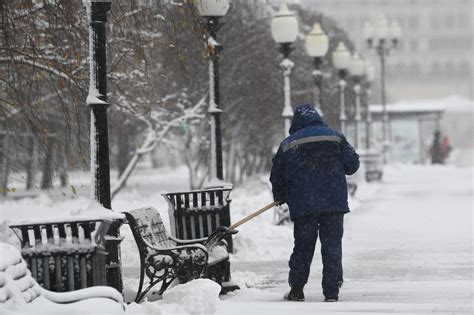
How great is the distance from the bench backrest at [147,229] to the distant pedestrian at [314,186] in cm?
111

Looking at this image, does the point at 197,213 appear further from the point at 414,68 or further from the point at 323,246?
the point at 414,68

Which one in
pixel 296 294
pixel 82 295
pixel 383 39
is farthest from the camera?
pixel 383 39

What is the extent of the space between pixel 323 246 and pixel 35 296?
373cm

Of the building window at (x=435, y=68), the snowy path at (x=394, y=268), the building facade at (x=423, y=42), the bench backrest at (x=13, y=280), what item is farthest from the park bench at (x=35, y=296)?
the building window at (x=435, y=68)

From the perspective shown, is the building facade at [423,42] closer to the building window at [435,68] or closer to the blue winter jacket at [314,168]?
the building window at [435,68]

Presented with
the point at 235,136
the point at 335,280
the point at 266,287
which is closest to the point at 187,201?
the point at 266,287

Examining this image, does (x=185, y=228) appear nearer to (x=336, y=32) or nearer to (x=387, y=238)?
(x=387, y=238)

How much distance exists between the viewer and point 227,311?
10.3 m

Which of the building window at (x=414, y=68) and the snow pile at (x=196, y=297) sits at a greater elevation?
the snow pile at (x=196, y=297)

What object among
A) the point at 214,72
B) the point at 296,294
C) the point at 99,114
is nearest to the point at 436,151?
the point at 214,72

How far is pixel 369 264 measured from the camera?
15211 millimetres

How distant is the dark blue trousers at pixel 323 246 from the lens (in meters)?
11.2

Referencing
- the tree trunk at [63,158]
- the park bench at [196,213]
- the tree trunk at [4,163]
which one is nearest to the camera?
the park bench at [196,213]

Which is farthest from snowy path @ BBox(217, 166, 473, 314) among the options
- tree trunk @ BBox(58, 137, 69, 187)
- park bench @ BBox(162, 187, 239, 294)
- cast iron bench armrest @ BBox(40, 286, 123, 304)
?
tree trunk @ BBox(58, 137, 69, 187)
